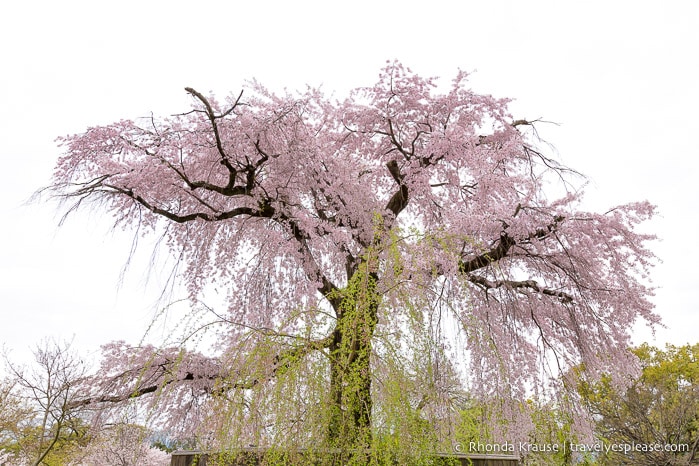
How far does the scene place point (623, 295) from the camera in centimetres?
609

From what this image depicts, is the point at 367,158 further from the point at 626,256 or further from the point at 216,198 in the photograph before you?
the point at 626,256

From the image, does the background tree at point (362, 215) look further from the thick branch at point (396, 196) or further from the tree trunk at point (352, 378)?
the tree trunk at point (352, 378)

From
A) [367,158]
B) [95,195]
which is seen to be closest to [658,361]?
[367,158]

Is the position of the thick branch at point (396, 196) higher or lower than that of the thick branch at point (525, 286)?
higher

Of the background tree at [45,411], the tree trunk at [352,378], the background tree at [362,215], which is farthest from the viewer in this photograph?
the background tree at [45,411]

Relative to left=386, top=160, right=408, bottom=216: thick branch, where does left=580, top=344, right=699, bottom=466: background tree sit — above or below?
below

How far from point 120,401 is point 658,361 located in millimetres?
15124

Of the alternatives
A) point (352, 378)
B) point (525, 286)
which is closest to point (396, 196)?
point (525, 286)

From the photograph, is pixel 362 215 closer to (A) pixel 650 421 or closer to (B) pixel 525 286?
(B) pixel 525 286

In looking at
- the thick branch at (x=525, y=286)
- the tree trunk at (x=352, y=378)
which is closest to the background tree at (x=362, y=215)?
the thick branch at (x=525, y=286)

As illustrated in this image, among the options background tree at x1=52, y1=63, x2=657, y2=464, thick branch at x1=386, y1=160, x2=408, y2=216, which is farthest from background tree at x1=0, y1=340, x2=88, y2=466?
thick branch at x1=386, y1=160, x2=408, y2=216

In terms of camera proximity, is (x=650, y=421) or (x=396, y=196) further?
(x=650, y=421)

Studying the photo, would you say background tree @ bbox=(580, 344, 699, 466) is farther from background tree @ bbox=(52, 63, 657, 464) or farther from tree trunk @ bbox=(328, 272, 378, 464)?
tree trunk @ bbox=(328, 272, 378, 464)

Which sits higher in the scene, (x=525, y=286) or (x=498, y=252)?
(x=498, y=252)
